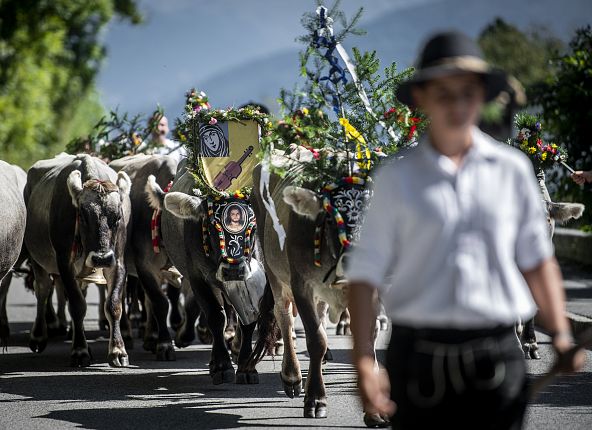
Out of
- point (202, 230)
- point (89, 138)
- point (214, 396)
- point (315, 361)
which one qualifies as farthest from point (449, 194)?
point (89, 138)

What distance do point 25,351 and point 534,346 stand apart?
5914 mm

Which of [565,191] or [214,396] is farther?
[565,191]

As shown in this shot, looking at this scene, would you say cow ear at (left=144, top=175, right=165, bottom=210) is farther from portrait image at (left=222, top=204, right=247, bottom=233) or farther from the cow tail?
the cow tail

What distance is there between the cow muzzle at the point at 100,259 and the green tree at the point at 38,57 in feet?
101

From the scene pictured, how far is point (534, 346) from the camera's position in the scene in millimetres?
11594

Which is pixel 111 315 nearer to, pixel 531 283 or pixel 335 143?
pixel 335 143

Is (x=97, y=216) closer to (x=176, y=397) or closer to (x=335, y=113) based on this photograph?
(x=176, y=397)

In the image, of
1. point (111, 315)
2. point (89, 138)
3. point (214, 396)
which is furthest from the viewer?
point (89, 138)

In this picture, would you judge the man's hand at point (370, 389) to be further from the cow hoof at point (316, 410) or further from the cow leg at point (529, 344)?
the cow leg at point (529, 344)

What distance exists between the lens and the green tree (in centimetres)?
4297

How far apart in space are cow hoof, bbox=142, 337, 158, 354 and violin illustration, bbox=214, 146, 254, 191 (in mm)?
2832

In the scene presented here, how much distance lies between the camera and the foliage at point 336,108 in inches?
360

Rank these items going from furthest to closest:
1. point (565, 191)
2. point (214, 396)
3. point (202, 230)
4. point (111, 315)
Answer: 1. point (565, 191)
2. point (111, 315)
3. point (202, 230)
4. point (214, 396)

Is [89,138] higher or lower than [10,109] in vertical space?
lower
